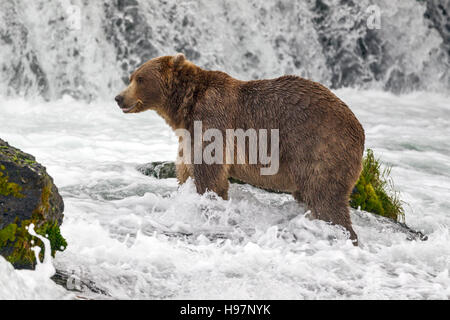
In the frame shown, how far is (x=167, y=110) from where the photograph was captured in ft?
18.2

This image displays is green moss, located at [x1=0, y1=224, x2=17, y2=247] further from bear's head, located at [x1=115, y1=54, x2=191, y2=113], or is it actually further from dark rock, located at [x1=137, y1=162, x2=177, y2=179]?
dark rock, located at [x1=137, y1=162, x2=177, y2=179]

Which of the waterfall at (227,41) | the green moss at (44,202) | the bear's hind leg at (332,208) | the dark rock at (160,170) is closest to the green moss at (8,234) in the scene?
the green moss at (44,202)

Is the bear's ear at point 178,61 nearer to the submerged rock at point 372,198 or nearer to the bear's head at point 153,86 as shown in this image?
the bear's head at point 153,86

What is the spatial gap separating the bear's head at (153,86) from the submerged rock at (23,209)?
1730 millimetres

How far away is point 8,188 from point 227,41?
12.7m

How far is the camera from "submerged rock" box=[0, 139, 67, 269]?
3.71 m

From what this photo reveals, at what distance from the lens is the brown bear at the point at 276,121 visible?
483cm

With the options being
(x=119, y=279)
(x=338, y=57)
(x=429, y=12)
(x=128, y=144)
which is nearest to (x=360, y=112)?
(x=338, y=57)

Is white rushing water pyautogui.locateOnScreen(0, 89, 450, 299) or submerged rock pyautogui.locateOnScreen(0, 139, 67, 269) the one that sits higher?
submerged rock pyautogui.locateOnScreen(0, 139, 67, 269)

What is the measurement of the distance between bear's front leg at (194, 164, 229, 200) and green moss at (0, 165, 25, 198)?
5.82 feet

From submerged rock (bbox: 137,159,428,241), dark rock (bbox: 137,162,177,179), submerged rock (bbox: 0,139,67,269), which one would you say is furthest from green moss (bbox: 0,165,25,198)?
dark rock (bbox: 137,162,177,179)

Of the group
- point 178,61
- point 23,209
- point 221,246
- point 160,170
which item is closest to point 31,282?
point 23,209

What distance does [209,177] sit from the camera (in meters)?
5.23

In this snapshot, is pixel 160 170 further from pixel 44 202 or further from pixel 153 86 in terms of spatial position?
pixel 44 202
